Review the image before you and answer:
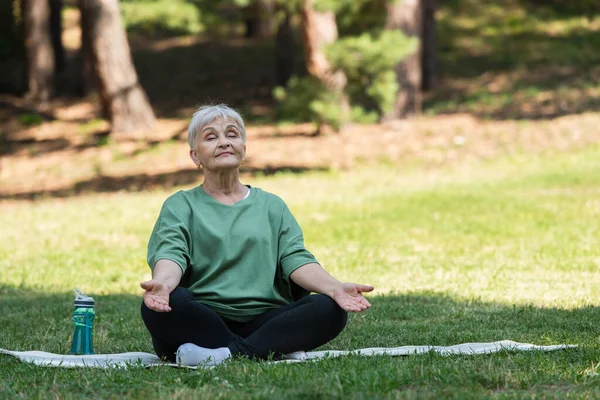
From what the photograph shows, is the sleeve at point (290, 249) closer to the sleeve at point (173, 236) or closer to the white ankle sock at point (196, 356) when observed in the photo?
the sleeve at point (173, 236)

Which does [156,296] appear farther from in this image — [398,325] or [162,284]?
[398,325]

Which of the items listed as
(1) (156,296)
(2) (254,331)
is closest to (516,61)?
(2) (254,331)

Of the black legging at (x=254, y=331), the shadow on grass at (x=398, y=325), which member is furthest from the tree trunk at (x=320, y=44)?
the black legging at (x=254, y=331)

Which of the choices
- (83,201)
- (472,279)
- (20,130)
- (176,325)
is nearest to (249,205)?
(176,325)

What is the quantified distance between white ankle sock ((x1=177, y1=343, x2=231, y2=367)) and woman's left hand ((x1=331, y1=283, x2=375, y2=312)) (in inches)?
24.9

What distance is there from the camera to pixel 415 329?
20.0 ft

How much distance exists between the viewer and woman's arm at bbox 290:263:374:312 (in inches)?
187

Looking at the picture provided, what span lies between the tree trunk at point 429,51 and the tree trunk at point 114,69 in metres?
7.40

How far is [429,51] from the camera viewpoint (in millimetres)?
25422

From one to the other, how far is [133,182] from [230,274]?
13648mm

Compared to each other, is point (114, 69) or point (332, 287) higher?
point (332, 287)

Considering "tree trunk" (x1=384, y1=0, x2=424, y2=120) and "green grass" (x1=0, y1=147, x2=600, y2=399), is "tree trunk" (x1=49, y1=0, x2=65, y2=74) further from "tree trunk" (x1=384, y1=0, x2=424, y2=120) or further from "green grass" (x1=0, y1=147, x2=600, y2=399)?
Result: "green grass" (x1=0, y1=147, x2=600, y2=399)

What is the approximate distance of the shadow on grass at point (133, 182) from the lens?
1750cm

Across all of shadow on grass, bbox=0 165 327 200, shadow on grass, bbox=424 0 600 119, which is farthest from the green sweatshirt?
shadow on grass, bbox=424 0 600 119
